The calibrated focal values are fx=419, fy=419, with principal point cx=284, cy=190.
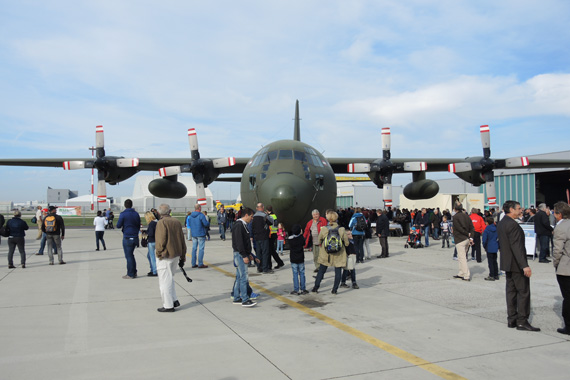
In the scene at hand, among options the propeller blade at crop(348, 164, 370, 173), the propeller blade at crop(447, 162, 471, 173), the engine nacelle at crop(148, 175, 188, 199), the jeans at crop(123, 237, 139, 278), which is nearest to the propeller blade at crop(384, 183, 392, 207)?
the propeller blade at crop(348, 164, 370, 173)

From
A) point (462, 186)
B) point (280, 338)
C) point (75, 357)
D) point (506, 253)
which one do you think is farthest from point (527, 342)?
point (462, 186)

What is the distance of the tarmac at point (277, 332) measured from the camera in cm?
407

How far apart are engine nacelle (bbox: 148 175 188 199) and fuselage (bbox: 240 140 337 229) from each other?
313 inches

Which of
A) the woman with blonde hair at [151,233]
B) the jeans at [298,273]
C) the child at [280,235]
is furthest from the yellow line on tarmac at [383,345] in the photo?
the child at [280,235]

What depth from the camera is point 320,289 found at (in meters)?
8.15

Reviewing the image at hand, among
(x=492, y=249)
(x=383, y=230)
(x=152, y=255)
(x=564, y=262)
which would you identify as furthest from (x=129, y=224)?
(x=564, y=262)

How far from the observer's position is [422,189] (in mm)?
20719

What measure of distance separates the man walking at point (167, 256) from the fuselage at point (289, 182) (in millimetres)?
5034

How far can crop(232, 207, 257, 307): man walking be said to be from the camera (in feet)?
21.8

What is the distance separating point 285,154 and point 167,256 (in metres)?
7.24

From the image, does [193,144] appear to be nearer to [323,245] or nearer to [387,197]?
[387,197]

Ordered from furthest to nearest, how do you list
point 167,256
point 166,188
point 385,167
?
point 166,188
point 385,167
point 167,256

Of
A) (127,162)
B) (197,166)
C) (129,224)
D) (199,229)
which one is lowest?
(199,229)

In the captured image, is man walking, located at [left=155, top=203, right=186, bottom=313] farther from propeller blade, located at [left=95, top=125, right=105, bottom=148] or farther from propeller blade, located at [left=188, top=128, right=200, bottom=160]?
propeller blade, located at [left=95, top=125, right=105, bottom=148]
